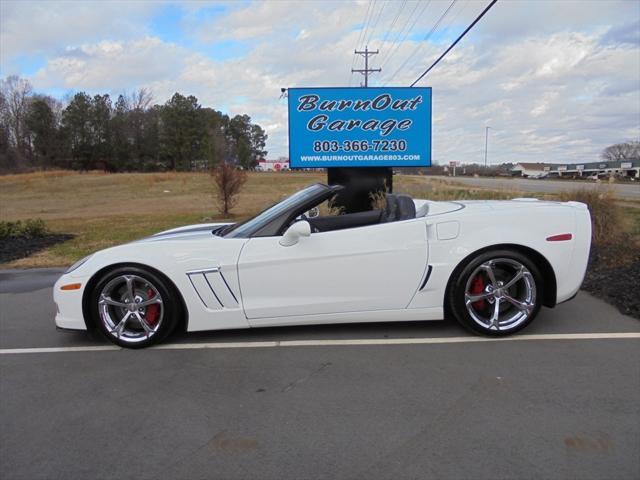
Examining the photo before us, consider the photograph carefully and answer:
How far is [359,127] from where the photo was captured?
11414 mm

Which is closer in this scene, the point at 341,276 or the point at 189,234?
the point at 341,276

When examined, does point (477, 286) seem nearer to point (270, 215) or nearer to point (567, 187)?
point (270, 215)

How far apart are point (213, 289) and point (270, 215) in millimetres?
808

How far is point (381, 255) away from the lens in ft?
12.8

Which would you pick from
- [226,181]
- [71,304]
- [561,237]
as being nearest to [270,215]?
[71,304]

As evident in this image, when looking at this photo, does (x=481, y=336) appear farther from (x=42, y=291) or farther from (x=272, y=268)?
(x=42, y=291)

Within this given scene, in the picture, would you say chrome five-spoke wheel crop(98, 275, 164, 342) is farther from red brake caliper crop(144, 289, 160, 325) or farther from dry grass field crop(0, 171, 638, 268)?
dry grass field crop(0, 171, 638, 268)

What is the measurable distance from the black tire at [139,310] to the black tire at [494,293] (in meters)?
2.23

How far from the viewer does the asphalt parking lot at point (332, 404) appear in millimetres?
2426

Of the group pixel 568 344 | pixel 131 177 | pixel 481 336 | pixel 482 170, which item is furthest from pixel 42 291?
pixel 482 170

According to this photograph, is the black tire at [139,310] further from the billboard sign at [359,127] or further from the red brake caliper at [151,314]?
the billboard sign at [359,127]

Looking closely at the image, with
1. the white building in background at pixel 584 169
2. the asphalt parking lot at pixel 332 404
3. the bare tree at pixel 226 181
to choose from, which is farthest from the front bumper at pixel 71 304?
the white building in background at pixel 584 169

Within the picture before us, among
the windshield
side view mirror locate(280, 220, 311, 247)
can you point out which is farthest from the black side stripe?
the windshield

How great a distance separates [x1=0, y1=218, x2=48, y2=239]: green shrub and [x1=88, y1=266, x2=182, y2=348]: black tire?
27.0 ft
